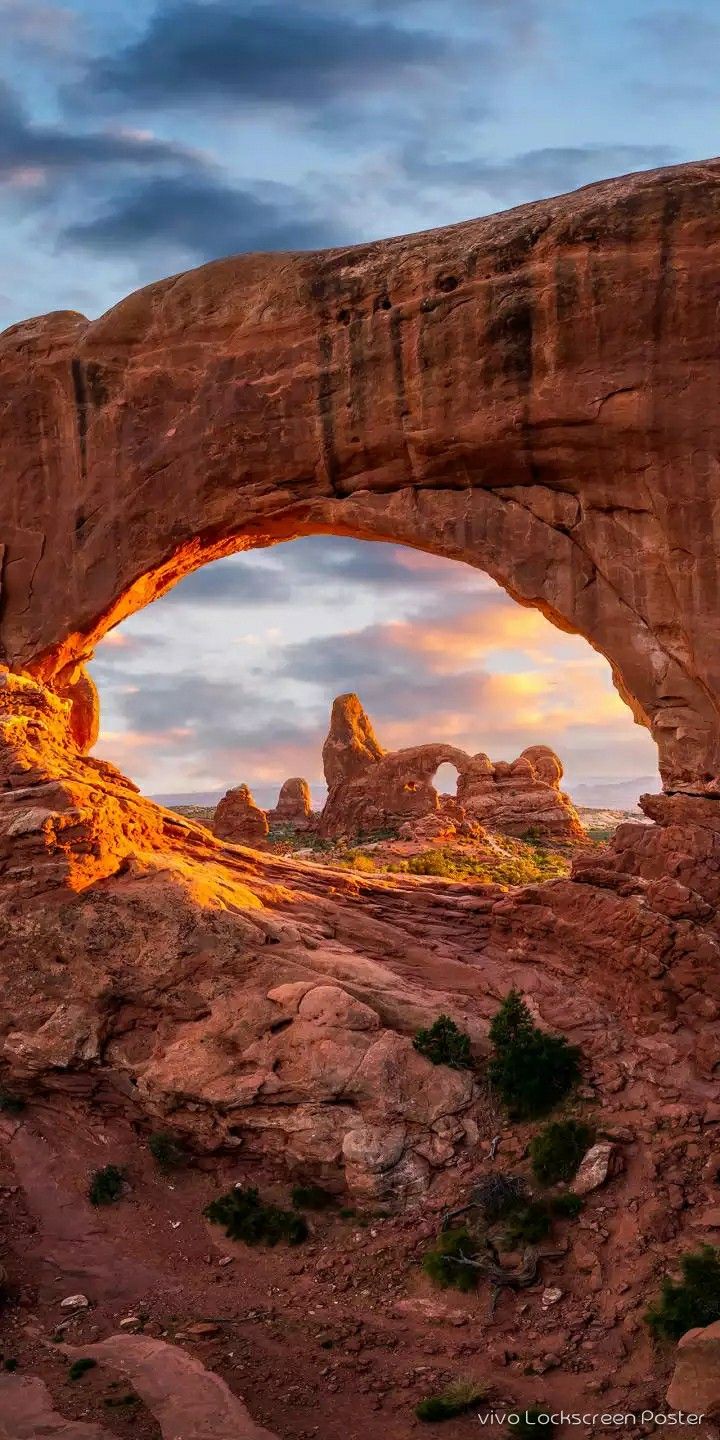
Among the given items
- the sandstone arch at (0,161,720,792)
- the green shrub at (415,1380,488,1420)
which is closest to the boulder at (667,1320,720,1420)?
the green shrub at (415,1380,488,1420)

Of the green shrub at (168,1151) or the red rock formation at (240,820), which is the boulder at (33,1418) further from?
the red rock formation at (240,820)

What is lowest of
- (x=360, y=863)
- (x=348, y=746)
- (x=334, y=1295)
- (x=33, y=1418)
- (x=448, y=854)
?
(x=33, y=1418)

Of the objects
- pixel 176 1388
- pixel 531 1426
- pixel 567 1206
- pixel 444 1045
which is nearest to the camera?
pixel 531 1426

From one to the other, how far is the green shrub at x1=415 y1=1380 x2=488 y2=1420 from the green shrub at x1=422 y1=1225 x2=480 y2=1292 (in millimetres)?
2394

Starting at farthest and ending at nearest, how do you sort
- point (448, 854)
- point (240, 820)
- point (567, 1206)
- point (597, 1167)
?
point (240, 820)
point (448, 854)
point (597, 1167)
point (567, 1206)

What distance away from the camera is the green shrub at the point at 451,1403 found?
659 inches

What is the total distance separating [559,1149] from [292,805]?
4991cm

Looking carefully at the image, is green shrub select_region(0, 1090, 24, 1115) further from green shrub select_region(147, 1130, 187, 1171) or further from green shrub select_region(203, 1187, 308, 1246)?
green shrub select_region(203, 1187, 308, 1246)

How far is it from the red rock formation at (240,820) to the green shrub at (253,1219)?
1155 inches

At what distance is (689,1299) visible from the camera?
56.2 feet

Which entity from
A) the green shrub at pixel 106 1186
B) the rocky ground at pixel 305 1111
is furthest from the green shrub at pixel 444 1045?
the green shrub at pixel 106 1186

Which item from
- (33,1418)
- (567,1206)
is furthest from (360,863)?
(33,1418)

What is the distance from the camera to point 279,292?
27938 mm

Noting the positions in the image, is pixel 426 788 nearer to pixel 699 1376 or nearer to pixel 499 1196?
pixel 499 1196
